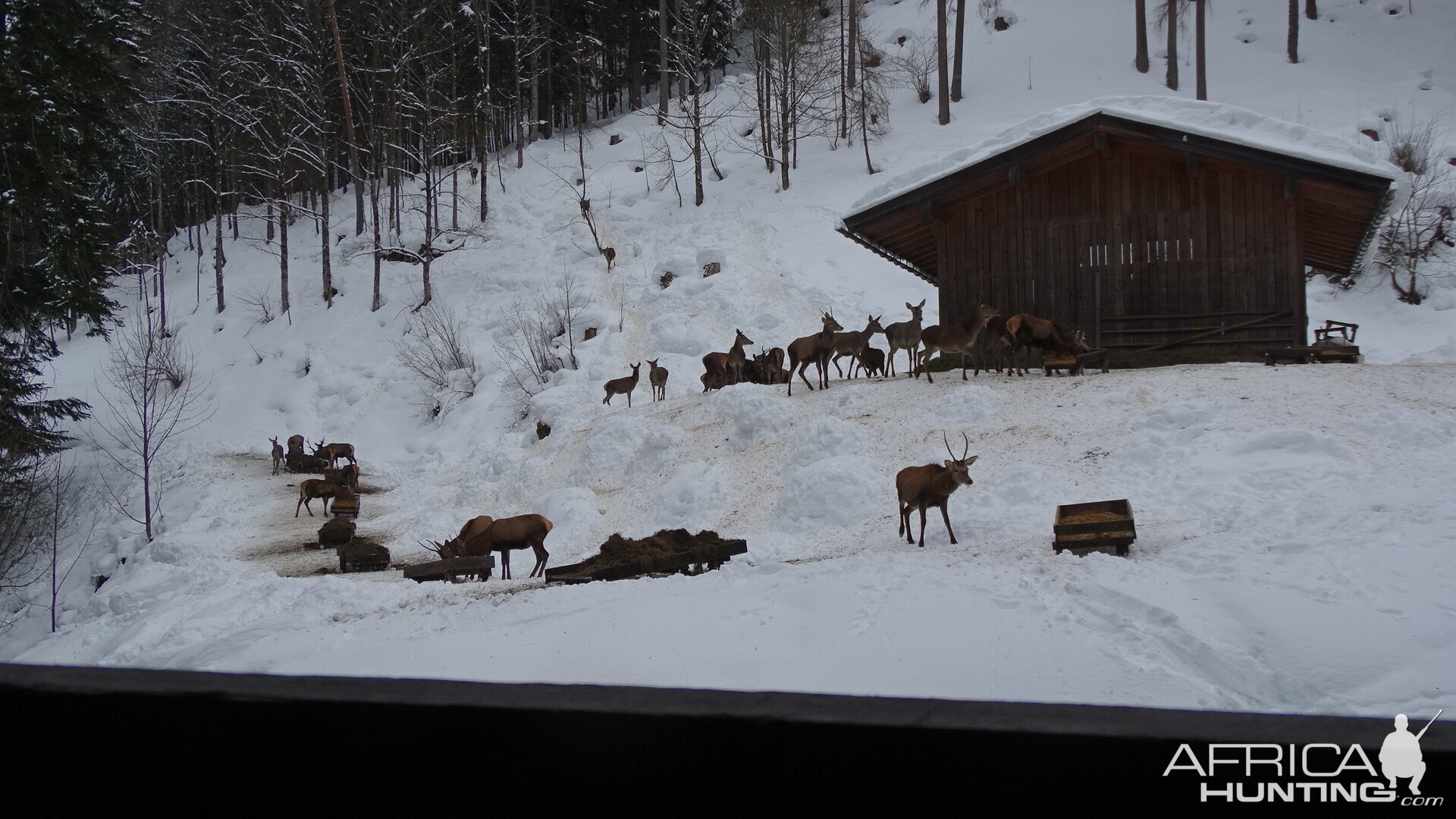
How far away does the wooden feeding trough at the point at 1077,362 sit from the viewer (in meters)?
15.0

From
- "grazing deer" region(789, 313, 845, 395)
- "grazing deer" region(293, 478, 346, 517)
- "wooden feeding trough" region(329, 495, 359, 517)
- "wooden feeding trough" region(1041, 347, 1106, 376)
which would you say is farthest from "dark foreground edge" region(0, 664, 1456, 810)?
"grazing deer" region(293, 478, 346, 517)

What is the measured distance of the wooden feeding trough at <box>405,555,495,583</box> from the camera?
1190 cm

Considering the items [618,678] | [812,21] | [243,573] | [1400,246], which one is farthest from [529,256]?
[618,678]

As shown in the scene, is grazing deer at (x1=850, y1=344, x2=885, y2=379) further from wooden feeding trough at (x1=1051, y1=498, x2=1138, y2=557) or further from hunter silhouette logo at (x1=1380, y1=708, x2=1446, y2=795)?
hunter silhouette logo at (x1=1380, y1=708, x2=1446, y2=795)

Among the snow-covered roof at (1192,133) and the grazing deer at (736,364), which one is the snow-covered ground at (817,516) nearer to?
the grazing deer at (736,364)

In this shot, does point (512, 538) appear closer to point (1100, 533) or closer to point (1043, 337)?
point (1100, 533)

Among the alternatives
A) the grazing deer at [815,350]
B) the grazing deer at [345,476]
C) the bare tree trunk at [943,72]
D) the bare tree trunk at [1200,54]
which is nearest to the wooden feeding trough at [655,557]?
the grazing deer at [815,350]

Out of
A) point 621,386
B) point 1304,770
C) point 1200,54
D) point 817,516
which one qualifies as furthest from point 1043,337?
point 1200,54

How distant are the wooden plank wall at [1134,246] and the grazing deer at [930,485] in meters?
8.37

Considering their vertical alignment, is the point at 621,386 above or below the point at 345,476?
above

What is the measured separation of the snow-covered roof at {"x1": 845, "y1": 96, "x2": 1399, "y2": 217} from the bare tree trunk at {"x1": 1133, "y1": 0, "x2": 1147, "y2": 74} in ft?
97.9

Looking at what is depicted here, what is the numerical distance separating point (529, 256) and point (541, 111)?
24118mm

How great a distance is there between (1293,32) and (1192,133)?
34508 millimetres

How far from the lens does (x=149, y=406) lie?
98.8 feet
